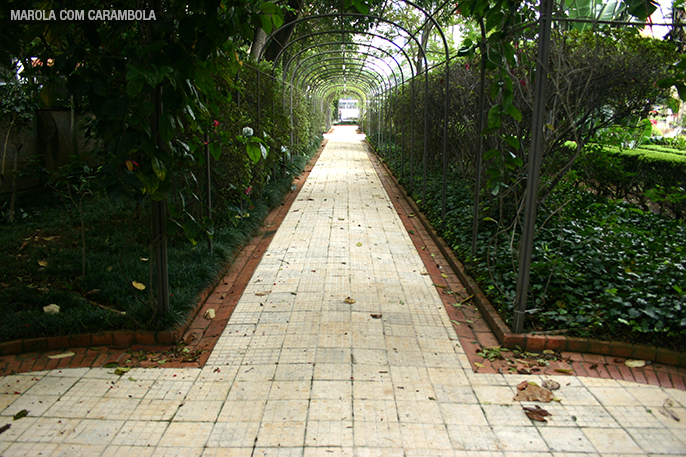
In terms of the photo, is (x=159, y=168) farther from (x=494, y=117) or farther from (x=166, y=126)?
(x=494, y=117)

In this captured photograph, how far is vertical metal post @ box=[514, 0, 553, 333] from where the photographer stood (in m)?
3.47

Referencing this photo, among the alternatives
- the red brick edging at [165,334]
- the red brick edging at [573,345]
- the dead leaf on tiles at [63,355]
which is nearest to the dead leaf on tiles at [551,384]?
the red brick edging at [573,345]

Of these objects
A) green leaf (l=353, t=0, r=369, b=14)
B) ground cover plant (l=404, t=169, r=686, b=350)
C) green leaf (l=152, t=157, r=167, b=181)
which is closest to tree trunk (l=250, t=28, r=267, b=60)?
ground cover plant (l=404, t=169, r=686, b=350)

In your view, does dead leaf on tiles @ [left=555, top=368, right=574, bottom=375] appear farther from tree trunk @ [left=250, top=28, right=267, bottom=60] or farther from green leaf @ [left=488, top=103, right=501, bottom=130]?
tree trunk @ [left=250, top=28, right=267, bottom=60]

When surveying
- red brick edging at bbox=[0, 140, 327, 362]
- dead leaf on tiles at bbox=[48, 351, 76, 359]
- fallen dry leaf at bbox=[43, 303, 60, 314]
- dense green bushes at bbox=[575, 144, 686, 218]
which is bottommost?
dead leaf on tiles at bbox=[48, 351, 76, 359]

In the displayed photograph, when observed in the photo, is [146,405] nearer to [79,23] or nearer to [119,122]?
[119,122]

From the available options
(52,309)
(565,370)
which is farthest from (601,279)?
(52,309)

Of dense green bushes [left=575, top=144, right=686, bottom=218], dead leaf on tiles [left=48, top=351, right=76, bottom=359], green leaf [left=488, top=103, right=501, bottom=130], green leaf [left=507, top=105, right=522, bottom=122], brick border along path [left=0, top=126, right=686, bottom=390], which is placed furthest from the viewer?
dense green bushes [left=575, top=144, right=686, bottom=218]

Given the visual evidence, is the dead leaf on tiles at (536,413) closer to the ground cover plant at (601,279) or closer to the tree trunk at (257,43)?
the ground cover plant at (601,279)

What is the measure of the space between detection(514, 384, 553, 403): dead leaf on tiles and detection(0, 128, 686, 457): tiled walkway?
60mm

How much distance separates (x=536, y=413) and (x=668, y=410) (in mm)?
782

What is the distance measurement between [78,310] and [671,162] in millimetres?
7591

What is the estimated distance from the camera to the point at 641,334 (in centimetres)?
358

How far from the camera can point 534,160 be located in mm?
3643
